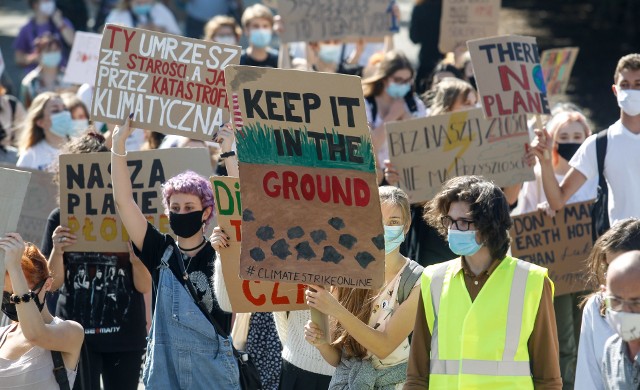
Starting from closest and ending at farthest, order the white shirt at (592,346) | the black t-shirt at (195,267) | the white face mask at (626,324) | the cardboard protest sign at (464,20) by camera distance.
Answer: the white face mask at (626,324)
the white shirt at (592,346)
the black t-shirt at (195,267)
the cardboard protest sign at (464,20)

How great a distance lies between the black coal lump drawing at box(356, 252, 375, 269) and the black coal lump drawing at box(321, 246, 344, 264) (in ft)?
0.23

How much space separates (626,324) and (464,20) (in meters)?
7.24

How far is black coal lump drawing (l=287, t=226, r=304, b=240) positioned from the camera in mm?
5004

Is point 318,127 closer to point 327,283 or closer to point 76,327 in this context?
point 327,283

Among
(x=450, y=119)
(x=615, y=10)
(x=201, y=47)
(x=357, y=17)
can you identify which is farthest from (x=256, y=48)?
(x=615, y=10)

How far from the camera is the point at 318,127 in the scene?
5004mm

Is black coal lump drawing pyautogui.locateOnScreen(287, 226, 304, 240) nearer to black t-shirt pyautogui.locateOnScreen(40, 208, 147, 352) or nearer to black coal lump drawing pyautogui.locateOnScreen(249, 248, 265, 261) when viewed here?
black coal lump drawing pyautogui.locateOnScreen(249, 248, 265, 261)

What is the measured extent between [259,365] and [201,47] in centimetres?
170

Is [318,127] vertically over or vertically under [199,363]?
over

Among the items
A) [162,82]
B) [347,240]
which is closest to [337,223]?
[347,240]

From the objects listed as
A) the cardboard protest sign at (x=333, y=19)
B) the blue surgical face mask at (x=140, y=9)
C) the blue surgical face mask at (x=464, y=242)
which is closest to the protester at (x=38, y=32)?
the blue surgical face mask at (x=140, y=9)

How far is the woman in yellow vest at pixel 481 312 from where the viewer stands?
448cm

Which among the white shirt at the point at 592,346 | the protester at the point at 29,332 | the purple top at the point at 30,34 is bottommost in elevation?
the white shirt at the point at 592,346

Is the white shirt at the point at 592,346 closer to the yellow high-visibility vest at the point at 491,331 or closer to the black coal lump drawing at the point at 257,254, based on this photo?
the yellow high-visibility vest at the point at 491,331
